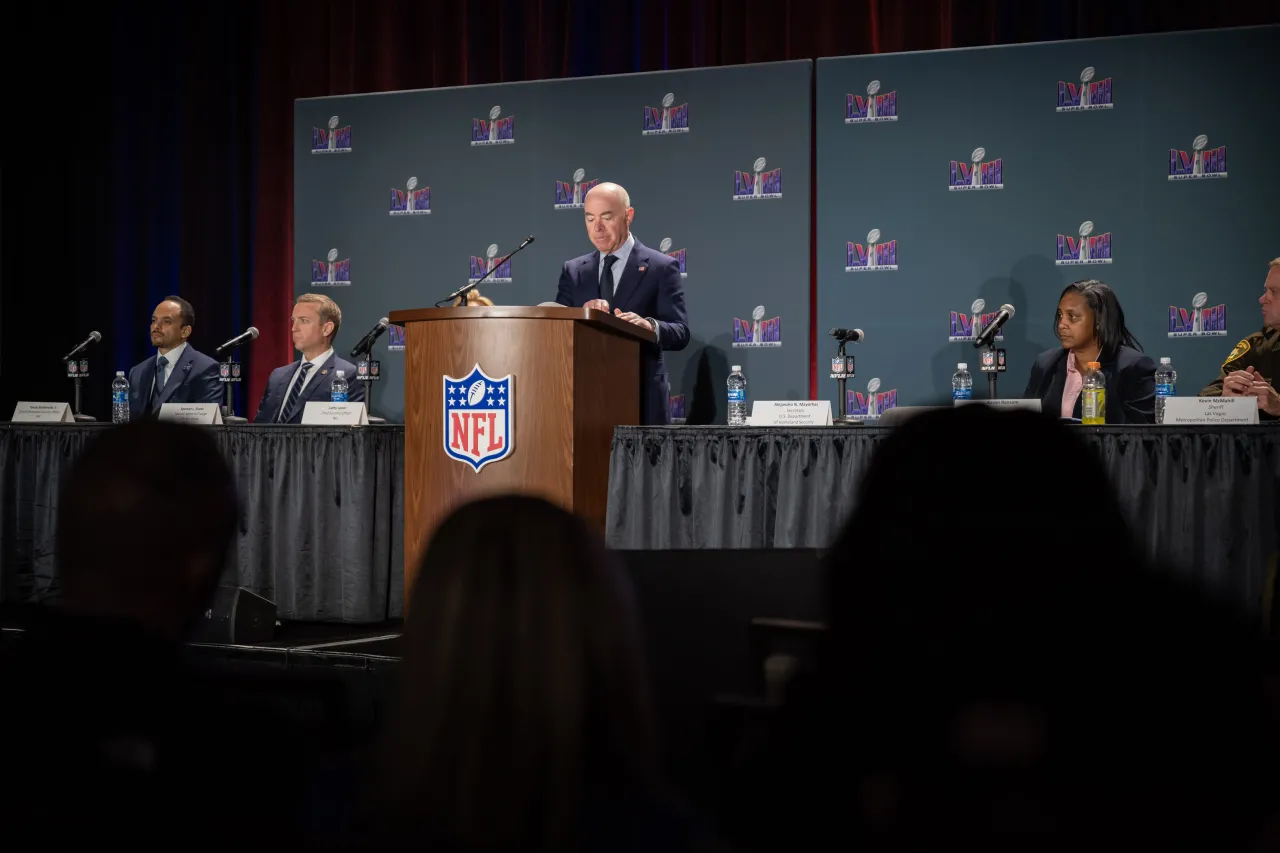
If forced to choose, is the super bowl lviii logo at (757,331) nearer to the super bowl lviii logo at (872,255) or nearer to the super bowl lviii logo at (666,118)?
the super bowl lviii logo at (872,255)

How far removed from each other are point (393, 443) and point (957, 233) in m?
3.14

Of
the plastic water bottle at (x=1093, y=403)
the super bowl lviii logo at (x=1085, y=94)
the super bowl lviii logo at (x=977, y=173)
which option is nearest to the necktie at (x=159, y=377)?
the super bowl lviii logo at (x=977, y=173)

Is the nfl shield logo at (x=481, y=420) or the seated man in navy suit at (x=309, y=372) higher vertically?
the seated man in navy suit at (x=309, y=372)

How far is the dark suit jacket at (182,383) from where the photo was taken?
5.52 meters

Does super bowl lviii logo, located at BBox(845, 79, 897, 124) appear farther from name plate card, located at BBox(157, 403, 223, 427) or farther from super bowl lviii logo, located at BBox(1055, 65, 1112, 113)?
name plate card, located at BBox(157, 403, 223, 427)

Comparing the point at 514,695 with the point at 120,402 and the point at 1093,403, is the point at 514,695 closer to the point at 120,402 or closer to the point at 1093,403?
the point at 1093,403

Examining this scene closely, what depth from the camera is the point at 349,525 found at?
4.07 meters

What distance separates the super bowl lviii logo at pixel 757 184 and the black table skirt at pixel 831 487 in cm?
253

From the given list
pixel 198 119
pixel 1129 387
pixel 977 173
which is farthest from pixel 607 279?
pixel 198 119

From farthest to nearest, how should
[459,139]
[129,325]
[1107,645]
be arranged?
[129,325] < [459,139] < [1107,645]

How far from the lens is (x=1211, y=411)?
334 cm

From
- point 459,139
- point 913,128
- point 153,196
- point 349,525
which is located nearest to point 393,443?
point 349,525

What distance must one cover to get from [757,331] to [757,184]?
789 mm

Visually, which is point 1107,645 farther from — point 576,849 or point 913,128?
point 913,128
